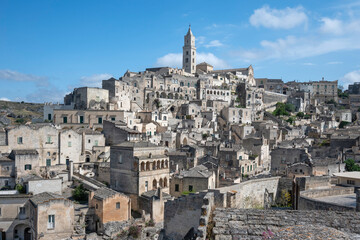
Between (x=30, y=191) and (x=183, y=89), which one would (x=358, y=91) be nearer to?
(x=183, y=89)

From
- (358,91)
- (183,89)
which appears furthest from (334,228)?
(358,91)

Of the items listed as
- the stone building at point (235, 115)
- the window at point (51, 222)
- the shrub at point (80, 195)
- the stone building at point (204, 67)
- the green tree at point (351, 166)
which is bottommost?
the window at point (51, 222)

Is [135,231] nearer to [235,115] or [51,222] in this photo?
[51,222]

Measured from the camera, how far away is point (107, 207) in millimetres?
25156

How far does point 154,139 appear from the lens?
4678 cm

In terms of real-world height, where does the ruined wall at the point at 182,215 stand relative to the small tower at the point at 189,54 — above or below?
below

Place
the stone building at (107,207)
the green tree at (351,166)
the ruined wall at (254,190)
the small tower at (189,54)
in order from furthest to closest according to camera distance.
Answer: the small tower at (189,54)
the green tree at (351,166)
the stone building at (107,207)
the ruined wall at (254,190)

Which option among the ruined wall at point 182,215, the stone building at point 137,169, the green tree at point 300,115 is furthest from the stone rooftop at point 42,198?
the green tree at point 300,115

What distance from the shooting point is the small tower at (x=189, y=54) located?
101 m

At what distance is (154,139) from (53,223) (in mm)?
24273

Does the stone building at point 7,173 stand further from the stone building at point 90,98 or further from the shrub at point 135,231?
the stone building at point 90,98

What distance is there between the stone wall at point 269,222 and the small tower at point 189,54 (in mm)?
95069

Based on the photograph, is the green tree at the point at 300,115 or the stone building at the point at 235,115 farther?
the green tree at the point at 300,115

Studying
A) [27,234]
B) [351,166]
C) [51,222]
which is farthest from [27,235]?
[351,166]
